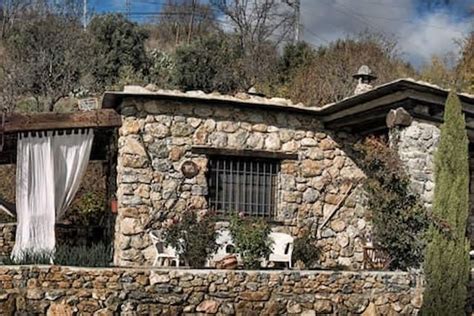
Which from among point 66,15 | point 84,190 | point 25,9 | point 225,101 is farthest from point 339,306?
point 25,9

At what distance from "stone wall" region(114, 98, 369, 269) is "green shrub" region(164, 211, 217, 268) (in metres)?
1.11

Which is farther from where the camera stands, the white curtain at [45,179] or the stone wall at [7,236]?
Result: the stone wall at [7,236]

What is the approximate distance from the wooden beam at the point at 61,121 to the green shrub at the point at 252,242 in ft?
8.88

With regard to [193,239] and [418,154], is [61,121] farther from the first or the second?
[418,154]

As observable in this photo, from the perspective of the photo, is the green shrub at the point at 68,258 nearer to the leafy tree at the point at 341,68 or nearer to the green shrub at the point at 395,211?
the green shrub at the point at 395,211

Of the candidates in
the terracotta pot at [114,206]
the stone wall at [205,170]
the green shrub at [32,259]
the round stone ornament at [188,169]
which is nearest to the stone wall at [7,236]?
the terracotta pot at [114,206]

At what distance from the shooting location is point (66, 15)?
26.9 metres

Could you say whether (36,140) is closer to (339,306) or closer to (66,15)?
Result: (339,306)

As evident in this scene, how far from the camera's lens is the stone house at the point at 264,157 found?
1040 centimetres

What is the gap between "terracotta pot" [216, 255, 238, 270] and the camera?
974 cm

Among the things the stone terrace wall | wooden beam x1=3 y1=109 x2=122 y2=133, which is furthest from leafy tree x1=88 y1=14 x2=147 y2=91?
the stone terrace wall

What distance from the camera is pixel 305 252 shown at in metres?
11.7

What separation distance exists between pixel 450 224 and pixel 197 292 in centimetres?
354

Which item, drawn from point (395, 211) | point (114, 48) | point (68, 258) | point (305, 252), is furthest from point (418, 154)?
point (114, 48)
